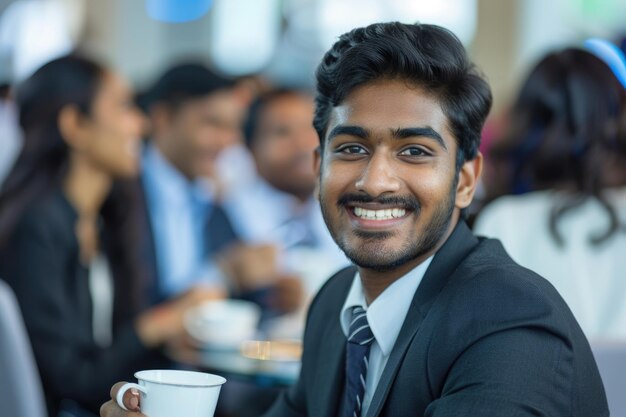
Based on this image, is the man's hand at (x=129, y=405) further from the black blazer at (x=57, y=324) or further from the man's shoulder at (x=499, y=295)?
the black blazer at (x=57, y=324)

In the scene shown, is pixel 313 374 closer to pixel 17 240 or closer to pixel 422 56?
pixel 422 56

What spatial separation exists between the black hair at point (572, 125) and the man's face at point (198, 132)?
1.91 meters

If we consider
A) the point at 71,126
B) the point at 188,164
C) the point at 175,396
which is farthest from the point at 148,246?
the point at 175,396

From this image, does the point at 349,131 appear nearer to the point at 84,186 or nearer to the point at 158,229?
the point at 84,186

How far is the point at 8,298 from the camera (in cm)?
222

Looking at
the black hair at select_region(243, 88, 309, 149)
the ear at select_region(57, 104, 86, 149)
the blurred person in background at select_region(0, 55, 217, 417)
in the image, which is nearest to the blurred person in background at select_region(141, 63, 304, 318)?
the black hair at select_region(243, 88, 309, 149)

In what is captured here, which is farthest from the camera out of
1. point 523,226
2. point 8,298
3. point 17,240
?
point 17,240

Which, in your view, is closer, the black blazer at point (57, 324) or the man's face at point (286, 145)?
the black blazer at point (57, 324)

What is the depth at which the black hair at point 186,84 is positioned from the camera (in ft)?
15.3

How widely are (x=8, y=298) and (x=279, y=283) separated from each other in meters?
1.31

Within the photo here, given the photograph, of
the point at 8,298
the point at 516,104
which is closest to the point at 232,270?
the point at 516,104

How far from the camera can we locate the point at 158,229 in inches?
168

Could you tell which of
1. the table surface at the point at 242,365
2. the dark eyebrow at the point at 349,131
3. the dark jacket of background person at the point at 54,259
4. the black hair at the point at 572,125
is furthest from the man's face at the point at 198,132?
the dark eyebrow at the point at 349,131

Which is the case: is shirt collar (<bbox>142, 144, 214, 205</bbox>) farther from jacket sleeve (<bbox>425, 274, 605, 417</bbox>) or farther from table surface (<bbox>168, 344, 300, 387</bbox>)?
jacket sleeve (<bbox>425, 274, 605, 417</bbox>)
